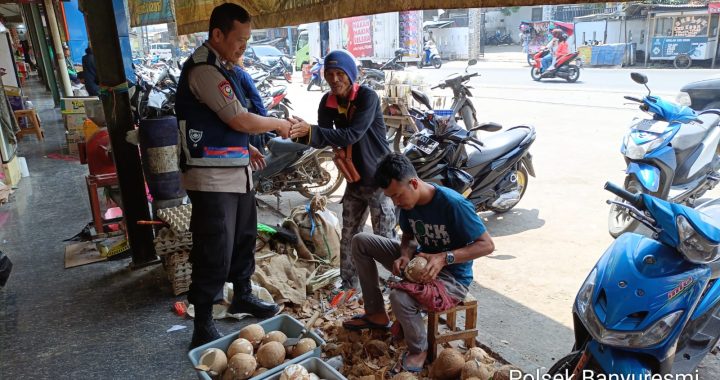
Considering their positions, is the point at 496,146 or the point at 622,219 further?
the point at 496,146

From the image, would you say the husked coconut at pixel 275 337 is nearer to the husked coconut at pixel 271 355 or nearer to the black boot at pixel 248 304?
the husked coconut at pixel 271 355

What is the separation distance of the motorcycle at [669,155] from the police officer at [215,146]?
10.4ft

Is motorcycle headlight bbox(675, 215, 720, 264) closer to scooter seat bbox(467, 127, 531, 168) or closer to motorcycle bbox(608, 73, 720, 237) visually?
motorcycle bbox(608, 73, 720, 237)

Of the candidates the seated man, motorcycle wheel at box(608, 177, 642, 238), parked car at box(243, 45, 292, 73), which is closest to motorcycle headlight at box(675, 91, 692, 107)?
motorcycle wheel at box(608, 177, 642, 238)

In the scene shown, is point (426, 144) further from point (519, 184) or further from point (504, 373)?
point (504, 373)

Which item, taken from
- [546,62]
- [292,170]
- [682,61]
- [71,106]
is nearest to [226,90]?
[292,170]

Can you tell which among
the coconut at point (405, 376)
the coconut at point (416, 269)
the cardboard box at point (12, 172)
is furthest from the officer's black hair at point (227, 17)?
the cardboard box at point (12, 172)

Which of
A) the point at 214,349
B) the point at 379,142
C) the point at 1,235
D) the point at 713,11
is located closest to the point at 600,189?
the point at 379,142

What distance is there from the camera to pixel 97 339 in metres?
3.09

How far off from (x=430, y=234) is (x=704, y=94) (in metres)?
4.99

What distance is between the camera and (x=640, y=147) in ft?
14.5

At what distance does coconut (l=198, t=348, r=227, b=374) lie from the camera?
234 cm

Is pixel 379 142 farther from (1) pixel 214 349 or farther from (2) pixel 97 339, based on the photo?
(2) pixel 97 339

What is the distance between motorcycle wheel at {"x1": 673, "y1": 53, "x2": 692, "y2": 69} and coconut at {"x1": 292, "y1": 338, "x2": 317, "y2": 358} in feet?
65.8
